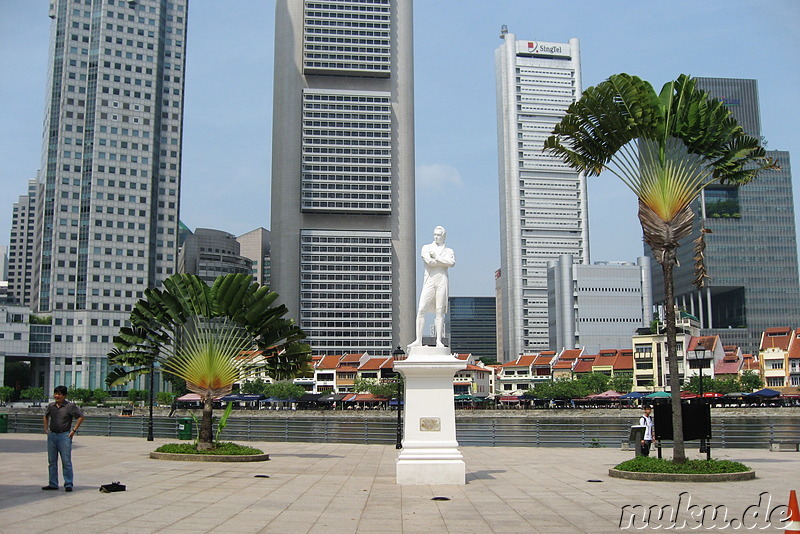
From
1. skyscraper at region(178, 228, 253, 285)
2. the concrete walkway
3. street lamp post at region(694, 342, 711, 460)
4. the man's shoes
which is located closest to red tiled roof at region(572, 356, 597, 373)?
street lamp post at region(694, 342, 711, 460)

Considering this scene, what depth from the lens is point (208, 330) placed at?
2664cm

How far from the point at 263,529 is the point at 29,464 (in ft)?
40.5

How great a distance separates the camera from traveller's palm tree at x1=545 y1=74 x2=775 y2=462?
20.3 meters

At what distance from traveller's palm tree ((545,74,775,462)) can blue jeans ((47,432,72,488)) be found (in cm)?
1446

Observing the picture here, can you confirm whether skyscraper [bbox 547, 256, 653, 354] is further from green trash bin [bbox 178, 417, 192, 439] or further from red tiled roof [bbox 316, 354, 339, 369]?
green trash bin [bbox 178, 417, 192, 439]

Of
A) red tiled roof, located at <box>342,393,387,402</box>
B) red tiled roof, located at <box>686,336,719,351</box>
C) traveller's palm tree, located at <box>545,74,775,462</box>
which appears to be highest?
traveller's palm tree, located at <box>545,74,775,462</box>

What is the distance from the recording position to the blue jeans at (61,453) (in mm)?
14830

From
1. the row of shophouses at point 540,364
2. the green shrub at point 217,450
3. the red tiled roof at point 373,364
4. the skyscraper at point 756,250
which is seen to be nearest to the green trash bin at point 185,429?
the green shrub at point 217,450

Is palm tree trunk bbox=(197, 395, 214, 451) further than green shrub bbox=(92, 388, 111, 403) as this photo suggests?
No

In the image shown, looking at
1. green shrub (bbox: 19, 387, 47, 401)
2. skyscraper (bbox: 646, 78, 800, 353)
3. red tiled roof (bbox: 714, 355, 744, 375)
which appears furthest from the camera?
skyscraper (bbox: 646, 78, 800, 353)

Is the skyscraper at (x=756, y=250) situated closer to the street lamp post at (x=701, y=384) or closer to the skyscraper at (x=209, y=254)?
the skyscraper at (x=209, y=254)

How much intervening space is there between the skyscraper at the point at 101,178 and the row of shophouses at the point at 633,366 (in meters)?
39.4

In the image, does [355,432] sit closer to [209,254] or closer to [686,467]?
[686,467]

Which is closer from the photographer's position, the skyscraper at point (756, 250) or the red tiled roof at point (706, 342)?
the red tiled roof at point (706, 342)
